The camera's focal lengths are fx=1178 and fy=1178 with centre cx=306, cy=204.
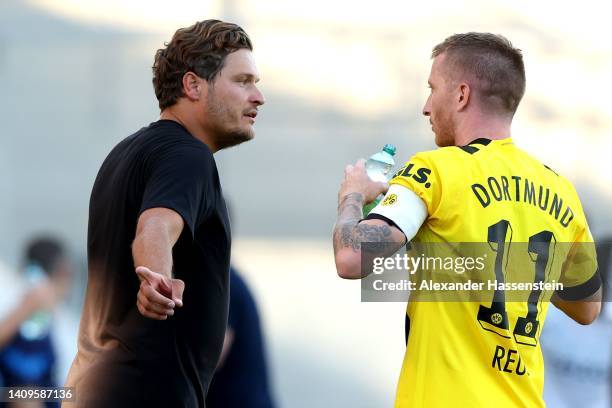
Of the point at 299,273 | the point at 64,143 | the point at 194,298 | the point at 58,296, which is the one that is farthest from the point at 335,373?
the point at 194,298

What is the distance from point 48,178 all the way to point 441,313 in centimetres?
491

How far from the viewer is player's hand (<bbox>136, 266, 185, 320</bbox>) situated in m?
2.94

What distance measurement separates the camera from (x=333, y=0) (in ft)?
26.2

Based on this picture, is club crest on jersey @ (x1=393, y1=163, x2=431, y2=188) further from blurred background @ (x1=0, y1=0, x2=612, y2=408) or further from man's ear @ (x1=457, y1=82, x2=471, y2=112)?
blurred background @ (x1=0, y1=0, x2=612, y2=408)

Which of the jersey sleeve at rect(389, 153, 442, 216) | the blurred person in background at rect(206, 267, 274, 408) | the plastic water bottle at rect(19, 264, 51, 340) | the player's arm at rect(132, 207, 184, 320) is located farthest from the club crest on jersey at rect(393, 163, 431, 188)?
the plastic water bottle at rect(19, 264, 51, 340)

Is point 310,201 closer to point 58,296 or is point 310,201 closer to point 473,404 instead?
point 58,296

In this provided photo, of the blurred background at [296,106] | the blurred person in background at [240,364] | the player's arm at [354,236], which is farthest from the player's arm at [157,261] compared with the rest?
the blurred background at [296,106]

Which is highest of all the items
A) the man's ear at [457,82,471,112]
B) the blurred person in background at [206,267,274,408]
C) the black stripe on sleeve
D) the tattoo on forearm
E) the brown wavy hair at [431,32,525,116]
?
the brown wavy hair at [431,32,525,116]

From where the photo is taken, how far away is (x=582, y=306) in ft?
12.2

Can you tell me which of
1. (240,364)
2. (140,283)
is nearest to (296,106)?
(240,364)

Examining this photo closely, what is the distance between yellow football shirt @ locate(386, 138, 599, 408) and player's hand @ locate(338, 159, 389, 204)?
14 centimetres

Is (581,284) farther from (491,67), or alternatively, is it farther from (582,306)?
(491,67)

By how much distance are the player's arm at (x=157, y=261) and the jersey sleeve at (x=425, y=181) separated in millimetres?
662

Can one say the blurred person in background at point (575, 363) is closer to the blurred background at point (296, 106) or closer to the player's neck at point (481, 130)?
the blurred background at point (296, 106)
